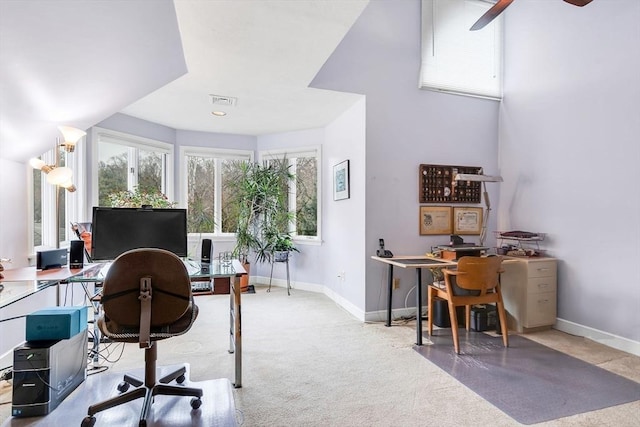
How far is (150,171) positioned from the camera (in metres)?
4.80

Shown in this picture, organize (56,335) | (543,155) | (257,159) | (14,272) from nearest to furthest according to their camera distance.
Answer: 1. (56,335)
2. (14,272)
3. (543,155)
4. (257,159)

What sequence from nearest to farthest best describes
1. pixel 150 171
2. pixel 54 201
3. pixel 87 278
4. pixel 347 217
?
pixel 87 278
pixel 54 201
pixel 347 217
pixel 150 171

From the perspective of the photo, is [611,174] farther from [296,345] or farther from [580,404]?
[296,345]

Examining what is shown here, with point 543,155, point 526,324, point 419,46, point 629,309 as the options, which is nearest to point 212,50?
point 419,46

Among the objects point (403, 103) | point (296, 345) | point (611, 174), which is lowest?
point (296, 345)

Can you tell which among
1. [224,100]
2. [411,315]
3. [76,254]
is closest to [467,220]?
[411,315]

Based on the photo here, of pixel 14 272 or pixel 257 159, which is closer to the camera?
pixel 14 272

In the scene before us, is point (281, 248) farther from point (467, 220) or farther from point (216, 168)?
point (467, 220)

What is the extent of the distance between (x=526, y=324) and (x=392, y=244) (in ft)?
4.84

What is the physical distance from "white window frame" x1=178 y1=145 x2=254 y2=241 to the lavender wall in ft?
7.81

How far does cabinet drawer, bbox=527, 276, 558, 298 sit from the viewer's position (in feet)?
10.6

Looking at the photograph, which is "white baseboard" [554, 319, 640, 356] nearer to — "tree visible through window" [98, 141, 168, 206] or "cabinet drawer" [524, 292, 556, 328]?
"cabinet drawer" [524, 292, 556, 328]

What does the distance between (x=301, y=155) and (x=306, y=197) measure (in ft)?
2.14

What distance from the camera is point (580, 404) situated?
200cm
